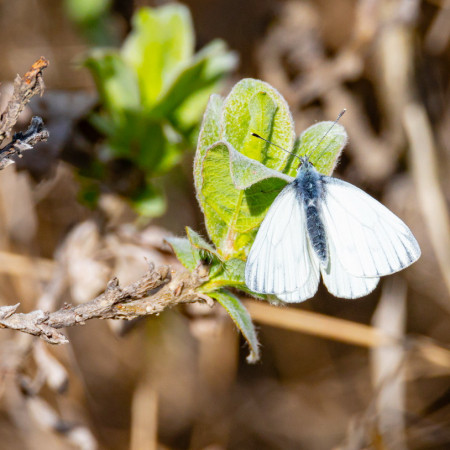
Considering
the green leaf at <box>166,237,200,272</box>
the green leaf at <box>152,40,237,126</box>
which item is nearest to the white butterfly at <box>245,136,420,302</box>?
the green leaf at <box>166,237,200,272</box>

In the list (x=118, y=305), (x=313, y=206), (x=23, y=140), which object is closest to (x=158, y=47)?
(x=313, y=206)

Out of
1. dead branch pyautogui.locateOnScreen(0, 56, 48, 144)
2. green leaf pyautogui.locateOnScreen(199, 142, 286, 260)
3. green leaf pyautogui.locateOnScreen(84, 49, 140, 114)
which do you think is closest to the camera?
dead branch pyautogui.locateOnScreen(0, 56, 48, 144)

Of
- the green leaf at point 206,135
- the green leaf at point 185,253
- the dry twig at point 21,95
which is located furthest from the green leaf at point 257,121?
the dry twig at point 21,95

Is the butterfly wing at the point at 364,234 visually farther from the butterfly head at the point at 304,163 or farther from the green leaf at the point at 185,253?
the green leaf at the point at 185,253

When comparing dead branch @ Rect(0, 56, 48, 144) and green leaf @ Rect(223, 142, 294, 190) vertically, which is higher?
dead branch @ Rect(0, 56, 48, 144)

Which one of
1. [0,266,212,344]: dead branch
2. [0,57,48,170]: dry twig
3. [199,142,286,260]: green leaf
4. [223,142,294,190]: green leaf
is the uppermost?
[0,57,48,170]: dry twig

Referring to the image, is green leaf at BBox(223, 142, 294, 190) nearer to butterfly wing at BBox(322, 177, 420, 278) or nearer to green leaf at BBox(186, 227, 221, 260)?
green leaf at BBox(186, 227, 221, 260)

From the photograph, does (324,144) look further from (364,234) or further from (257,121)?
(364,234)

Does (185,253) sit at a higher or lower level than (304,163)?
lower

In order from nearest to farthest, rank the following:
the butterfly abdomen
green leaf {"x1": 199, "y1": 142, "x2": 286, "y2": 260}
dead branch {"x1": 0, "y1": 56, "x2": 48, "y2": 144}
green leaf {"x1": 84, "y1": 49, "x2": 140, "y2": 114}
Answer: dead branch {"x1": 0, "y1": 56, "x2": 48, "y2": 144}
green leaf {"x1": 199, "y1": 142, "x2": 286, "y2": 260}
the butterfly abdomen
green leaf {"x1": 84, "y1": 49, "x2": 140, "y2": 114}
